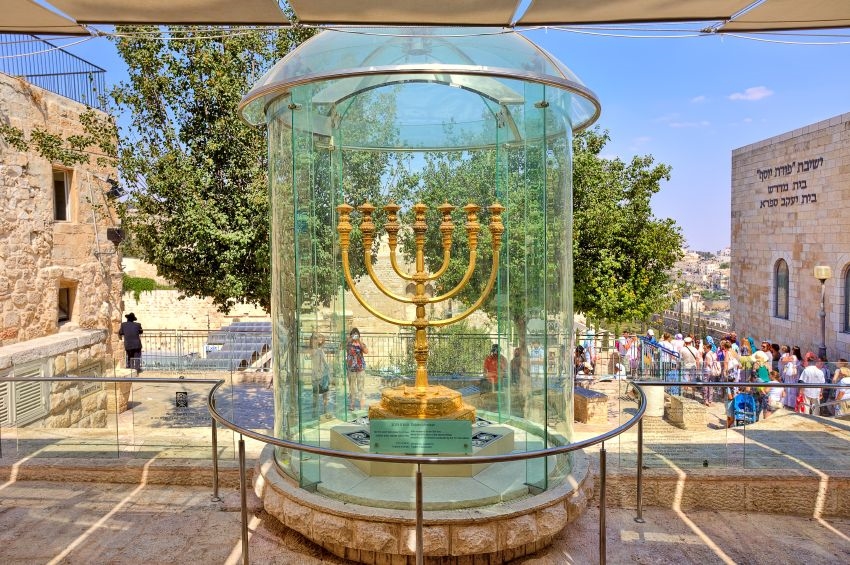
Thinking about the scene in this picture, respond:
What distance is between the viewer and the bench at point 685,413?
4.76 metres

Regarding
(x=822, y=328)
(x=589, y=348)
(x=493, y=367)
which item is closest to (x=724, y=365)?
(x=589, y=348)

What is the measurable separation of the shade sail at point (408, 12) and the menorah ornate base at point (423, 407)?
84.3 inches

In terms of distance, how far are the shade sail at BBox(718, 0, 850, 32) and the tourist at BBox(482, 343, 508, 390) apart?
259 cm

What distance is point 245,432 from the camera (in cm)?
289

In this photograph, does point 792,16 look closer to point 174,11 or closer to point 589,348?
point 174,11

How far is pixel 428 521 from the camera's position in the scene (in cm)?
309

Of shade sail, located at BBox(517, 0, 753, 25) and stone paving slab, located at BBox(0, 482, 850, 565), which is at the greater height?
shade sail, located at BBox(517, 0, 753, 25)

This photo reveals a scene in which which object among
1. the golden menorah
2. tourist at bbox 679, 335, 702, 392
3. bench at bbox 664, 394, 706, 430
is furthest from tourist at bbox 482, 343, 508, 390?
tourist at bbox 679, 335, 702, 392

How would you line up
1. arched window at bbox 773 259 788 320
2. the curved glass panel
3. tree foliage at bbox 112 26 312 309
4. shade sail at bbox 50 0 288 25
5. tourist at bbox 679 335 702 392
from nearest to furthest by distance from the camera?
1. shade sail at bbox 50 0 288 25
2. the curved glass panel
3. tree foliage at bbox 112 26 312 309
4. tourist at bbox 679 335 702 392
5. arched window at bbox 773 259 788 320

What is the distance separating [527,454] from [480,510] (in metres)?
0.79

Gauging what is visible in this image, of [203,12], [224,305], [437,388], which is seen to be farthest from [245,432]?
[224,305]

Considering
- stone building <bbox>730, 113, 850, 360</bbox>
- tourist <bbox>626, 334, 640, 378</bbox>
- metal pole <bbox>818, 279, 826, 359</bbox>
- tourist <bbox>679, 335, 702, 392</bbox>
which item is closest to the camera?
tourist <bbox>679, 335, 702, 392</bbox>

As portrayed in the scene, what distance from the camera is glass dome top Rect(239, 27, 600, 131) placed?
3.38m

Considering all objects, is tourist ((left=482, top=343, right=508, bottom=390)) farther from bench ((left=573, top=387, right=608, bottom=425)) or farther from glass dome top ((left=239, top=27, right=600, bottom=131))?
glass dome top ((left=239, top=27, right=600, bottom=131))
